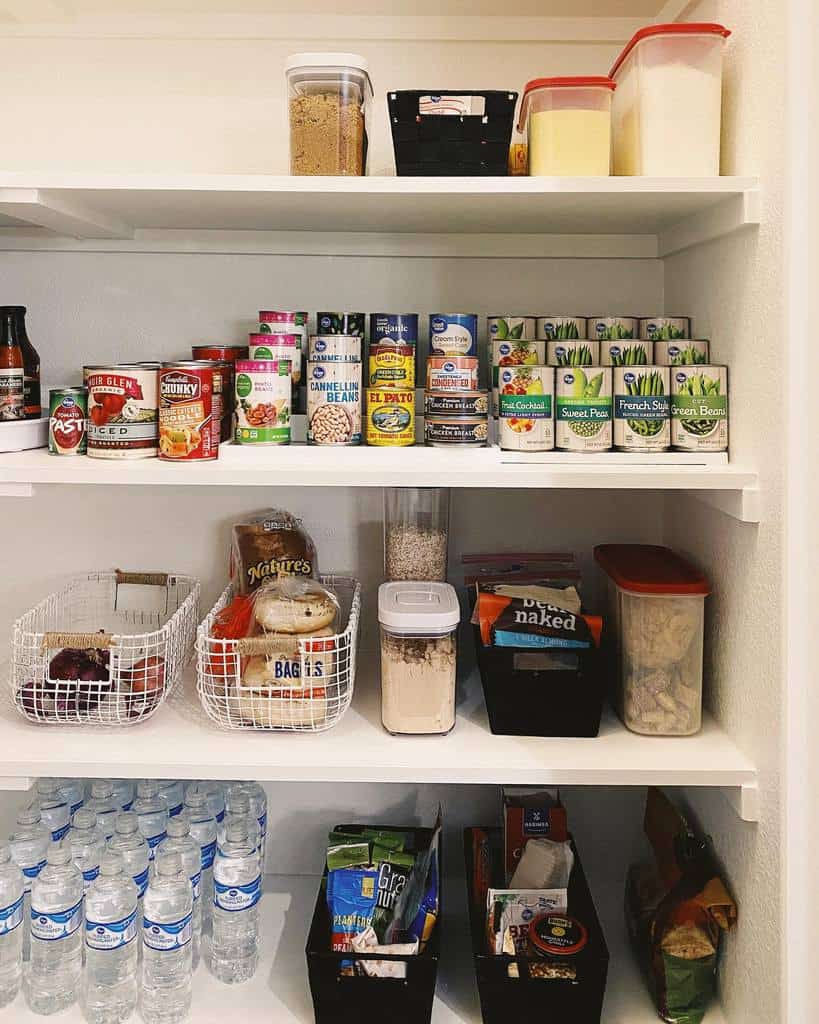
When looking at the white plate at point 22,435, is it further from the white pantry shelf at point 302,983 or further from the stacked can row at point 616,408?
the white pantry shelf at point 302,983

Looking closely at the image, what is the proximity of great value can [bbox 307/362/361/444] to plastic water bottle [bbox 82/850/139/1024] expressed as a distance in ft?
2.24

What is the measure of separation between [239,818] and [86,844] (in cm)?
23

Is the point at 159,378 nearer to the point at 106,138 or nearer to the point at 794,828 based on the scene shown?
the point at 106,138

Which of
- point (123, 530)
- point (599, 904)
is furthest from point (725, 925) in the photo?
point (123, 530)

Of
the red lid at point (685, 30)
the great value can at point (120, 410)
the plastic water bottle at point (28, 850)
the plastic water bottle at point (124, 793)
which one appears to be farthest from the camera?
the plastic water bottle at point (124, 793)

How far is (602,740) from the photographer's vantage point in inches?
53.2

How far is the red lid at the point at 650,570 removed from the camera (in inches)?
52.2

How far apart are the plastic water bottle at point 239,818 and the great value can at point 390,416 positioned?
64 centimetres

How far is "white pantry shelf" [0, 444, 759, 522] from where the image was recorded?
4.06 feet

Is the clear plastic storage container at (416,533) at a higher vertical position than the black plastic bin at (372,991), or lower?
higher

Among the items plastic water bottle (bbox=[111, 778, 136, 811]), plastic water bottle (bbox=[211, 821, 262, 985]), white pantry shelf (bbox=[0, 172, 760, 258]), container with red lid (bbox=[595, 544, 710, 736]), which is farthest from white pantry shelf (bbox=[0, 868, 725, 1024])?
white pantry shelf (bbox=[0, 172, 760, 258])

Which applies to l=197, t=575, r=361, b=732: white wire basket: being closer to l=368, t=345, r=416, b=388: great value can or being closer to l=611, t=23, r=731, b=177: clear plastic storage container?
l=368, t=345, r=416, b=388: great value can

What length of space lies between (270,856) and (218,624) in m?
0.55

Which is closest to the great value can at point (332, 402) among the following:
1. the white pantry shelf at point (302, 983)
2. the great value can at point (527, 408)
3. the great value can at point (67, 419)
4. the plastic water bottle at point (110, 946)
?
the great value can at point (527, 408)
